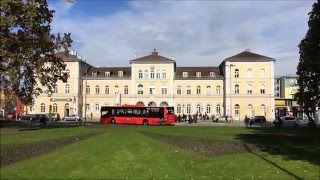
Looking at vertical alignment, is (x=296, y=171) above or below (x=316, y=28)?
below

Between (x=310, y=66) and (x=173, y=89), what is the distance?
2457 inches

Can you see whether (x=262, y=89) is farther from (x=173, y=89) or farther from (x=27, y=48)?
(x=27, y=48)

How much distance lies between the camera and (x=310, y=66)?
4066 cm

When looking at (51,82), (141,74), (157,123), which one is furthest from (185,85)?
(51,82)

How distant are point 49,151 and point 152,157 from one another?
5.83m

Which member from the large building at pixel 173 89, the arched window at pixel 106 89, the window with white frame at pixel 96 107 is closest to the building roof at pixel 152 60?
the large building at pixel 173 89

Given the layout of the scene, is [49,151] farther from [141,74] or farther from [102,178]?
[141,74]

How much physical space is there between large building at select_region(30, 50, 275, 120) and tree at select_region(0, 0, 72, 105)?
180 ft

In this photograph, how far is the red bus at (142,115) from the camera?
68188 mm

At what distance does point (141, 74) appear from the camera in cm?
10262

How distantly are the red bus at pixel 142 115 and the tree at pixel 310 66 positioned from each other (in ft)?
86.8

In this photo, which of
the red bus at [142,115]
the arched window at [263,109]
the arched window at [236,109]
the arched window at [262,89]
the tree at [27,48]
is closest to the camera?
the tree at [27,48]

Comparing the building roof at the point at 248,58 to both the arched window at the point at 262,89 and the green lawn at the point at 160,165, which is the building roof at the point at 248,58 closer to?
the arched window at the point at 262,89

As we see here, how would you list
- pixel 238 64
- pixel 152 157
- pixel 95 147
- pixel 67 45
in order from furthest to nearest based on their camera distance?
pixel 238 64
pixel 67 45
pixel 95 147
pixel 152 157
